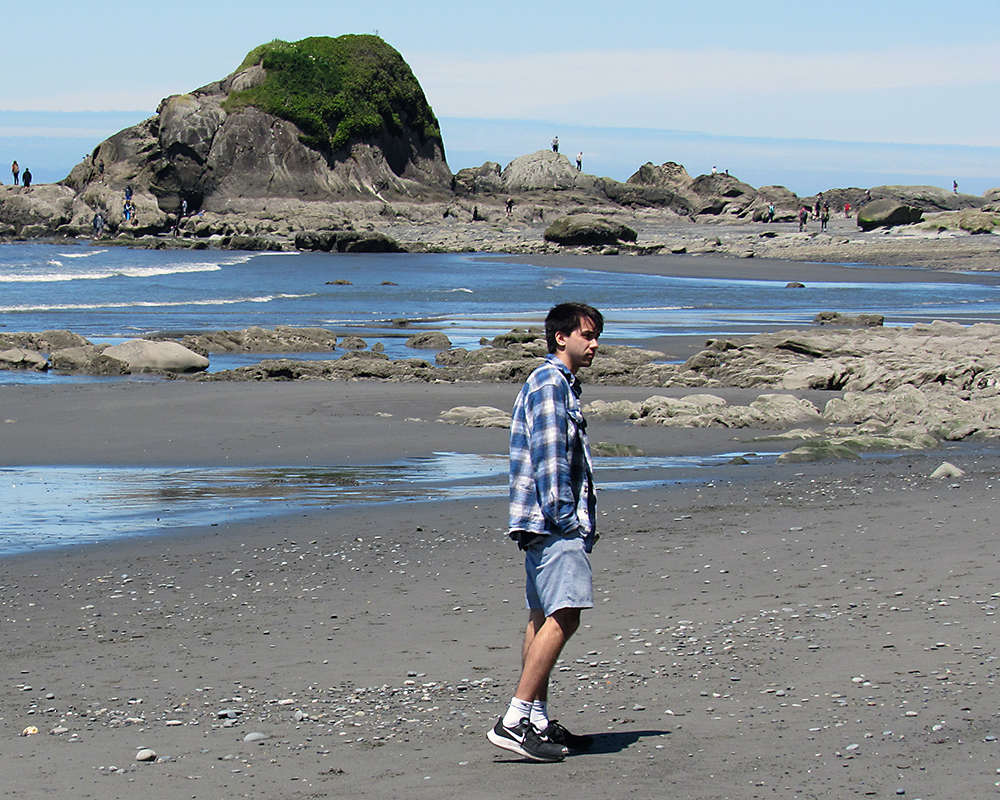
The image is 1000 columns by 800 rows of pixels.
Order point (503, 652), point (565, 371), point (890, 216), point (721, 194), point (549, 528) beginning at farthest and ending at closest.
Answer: point (721, 194) → point (890, 216) → point (503, 652) → point (565, 371) → point (549, 528)

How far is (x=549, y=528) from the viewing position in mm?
4164

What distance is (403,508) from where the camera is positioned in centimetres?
888

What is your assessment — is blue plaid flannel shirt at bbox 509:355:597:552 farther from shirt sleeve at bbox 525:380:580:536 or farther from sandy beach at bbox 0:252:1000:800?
sandy beach at bbox 0:252:1000:800

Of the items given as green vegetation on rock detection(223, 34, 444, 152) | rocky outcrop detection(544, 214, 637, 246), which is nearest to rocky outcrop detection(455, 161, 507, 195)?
green vegetation on rock detection(223, 34, 444, 152)

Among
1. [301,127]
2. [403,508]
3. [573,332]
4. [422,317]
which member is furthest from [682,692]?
[301,127]

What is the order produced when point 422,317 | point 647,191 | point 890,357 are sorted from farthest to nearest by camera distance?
1. point 647,191
2. point 422,317
3. point 890,357

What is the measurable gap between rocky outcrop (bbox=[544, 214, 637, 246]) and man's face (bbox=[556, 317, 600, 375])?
61.6m

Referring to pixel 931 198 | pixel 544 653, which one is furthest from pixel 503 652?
pixel 931 198

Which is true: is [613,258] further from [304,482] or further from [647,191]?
[304,482]

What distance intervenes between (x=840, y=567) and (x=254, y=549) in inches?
148

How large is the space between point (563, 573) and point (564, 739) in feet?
1.99

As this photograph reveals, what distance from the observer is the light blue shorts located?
4148mm

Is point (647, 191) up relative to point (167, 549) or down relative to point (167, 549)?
up

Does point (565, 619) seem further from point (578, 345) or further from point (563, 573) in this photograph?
point (578, 345)
